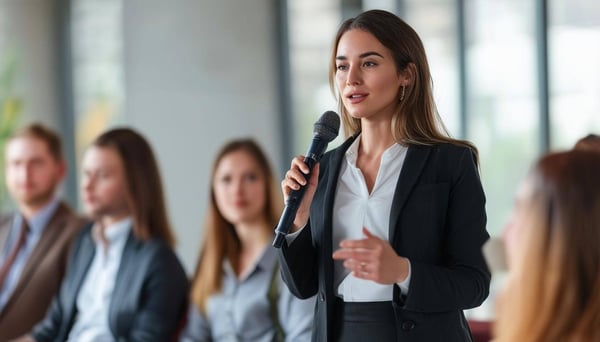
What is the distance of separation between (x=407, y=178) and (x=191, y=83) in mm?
5556

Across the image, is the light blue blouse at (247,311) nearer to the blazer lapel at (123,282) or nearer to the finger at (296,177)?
the blazer lapel at (123,282)

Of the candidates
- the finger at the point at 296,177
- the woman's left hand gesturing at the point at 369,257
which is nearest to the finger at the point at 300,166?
the finger at the point at 296,177

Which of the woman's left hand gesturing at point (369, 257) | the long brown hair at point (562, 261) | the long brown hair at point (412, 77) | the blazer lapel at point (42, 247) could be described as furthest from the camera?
the blazer lapel at point (42, 247)

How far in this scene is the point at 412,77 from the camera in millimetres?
2373

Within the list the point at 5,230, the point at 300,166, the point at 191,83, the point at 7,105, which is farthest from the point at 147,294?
the point at 7,105

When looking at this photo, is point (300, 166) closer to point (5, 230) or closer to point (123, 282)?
point (123, 282)

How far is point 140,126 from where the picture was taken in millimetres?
7676

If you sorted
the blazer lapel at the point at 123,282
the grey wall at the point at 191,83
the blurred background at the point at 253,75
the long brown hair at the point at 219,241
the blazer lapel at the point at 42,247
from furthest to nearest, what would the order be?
the grey wall at the point at 191,83, the blurred background at the point at 253,75, the blazer lapel at the point at 42,247, the blazer lapel at the point at 123,282, the long brown hair at the point at 219,241

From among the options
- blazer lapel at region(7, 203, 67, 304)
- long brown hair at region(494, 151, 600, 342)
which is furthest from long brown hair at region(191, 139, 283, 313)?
long brown hair at region(494, 151, 600, 342)

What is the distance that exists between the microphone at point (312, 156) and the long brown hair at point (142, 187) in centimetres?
194

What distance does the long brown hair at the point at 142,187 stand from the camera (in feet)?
13.6

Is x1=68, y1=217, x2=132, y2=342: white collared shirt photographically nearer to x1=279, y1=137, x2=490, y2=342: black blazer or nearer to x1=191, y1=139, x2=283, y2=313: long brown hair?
x1=191, y1=139, x2=283, y2=313: long brown hair

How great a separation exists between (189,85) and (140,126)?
51 centimetres

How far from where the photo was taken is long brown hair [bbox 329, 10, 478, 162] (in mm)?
2336
